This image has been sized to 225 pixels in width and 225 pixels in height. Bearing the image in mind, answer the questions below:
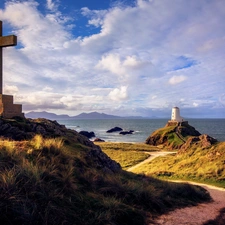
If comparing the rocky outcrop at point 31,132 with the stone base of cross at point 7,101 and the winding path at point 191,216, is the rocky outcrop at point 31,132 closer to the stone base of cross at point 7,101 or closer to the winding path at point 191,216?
the stone base of cross at point 7,101

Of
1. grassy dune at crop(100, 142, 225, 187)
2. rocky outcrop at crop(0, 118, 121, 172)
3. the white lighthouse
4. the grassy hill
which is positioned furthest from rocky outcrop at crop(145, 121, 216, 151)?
the grassy hill

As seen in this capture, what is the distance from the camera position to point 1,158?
25.8ft

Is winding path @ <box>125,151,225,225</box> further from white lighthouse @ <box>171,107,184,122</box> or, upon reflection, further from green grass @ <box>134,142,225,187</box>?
white lighthouse @ <box>171,107,184,122</box>

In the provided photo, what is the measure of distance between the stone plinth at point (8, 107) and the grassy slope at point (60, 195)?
5324 mm

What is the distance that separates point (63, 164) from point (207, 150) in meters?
20.5

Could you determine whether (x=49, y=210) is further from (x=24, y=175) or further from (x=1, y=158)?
(x=1, y=158)

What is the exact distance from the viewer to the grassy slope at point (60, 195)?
229 inches

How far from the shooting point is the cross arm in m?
14.1

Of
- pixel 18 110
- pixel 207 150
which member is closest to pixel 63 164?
pixel 18 110

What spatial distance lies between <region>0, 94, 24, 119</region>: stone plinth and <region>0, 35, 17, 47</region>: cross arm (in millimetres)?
2947

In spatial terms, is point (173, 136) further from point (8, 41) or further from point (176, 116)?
point (8, 41)

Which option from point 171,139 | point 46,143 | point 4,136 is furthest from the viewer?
point 171,139

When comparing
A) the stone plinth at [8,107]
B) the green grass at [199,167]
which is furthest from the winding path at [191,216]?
the stone plinth at [8,107]

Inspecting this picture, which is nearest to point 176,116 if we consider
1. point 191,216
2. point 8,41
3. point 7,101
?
point 7,101
